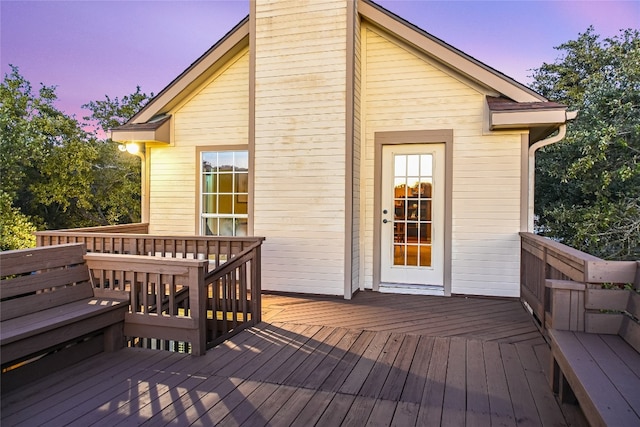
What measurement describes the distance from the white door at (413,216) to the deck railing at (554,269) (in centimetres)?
106

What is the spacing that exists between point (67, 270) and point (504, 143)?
4854mm

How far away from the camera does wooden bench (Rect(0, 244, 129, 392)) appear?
2529 mm

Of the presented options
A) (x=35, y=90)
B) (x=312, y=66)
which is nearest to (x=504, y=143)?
(x=312, y=66)

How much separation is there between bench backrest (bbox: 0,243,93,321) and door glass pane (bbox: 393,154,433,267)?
12.1 feet

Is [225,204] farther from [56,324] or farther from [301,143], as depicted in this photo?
[56,324]

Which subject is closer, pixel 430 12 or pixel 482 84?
pixel 482 84

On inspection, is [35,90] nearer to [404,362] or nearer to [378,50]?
[378,50]

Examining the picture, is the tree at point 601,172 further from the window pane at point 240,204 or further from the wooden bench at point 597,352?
the window pane at point 240,204

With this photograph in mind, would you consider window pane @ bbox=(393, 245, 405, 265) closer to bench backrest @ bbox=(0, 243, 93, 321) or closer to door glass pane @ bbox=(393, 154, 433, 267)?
door glass pane @ bbox=(393, 154, 433, 267)

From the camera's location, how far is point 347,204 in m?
5.19

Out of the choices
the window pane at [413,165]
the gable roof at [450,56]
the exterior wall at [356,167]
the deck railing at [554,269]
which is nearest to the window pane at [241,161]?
the exterior wall at [356,167]

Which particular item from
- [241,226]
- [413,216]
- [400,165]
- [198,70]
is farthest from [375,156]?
[198,70]

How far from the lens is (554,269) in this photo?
3496 mm

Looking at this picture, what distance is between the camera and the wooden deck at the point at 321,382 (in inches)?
87.1
